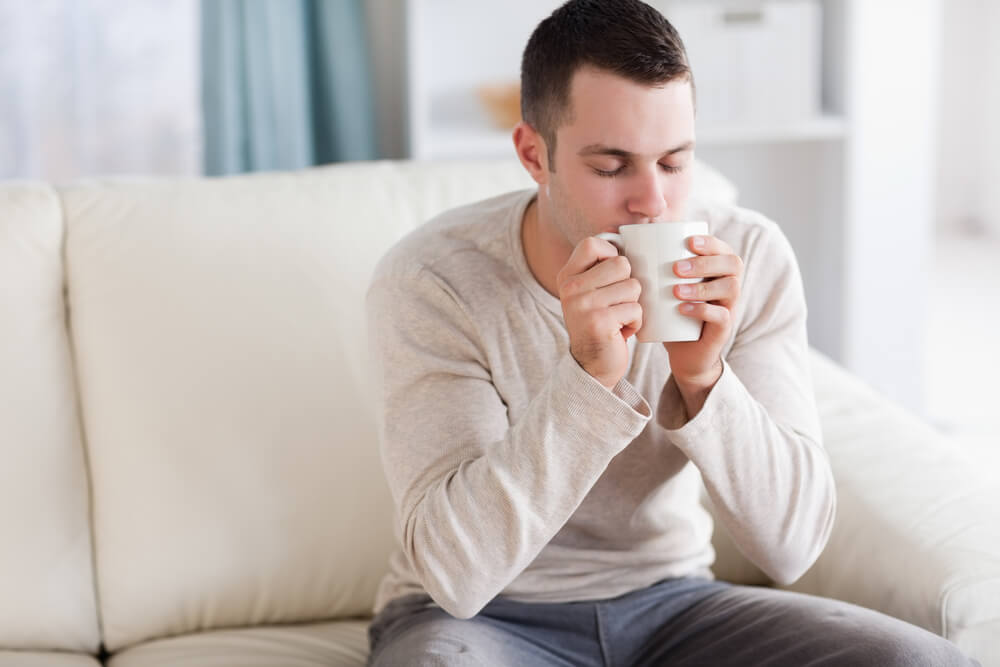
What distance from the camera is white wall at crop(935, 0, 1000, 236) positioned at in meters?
5.21

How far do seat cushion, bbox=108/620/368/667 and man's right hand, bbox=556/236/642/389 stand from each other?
1.88ft

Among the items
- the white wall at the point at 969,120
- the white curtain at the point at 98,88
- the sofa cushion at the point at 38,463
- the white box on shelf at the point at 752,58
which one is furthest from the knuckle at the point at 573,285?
the white wall at the point at 969,120

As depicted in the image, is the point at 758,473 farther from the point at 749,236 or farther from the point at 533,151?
the point at 533,151

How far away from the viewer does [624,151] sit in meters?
1.27

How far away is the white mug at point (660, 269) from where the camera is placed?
115cm

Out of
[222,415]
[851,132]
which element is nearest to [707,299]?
[222,415]

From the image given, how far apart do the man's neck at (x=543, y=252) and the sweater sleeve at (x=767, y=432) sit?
0.18 metres

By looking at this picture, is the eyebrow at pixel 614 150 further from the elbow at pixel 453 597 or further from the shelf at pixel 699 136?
the shelf at pixel 699 136

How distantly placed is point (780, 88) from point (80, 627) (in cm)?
200

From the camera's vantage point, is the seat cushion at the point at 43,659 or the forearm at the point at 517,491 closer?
the forearm at the point at 517,491

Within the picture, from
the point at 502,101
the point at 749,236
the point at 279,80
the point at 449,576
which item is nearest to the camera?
the point at 449,576

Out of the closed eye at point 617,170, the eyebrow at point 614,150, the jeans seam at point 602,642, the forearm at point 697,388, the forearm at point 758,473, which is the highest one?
the eyebrow at point 614,150

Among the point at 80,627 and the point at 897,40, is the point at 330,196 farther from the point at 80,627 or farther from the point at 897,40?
the point at 897,40

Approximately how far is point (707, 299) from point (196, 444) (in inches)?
30.4
